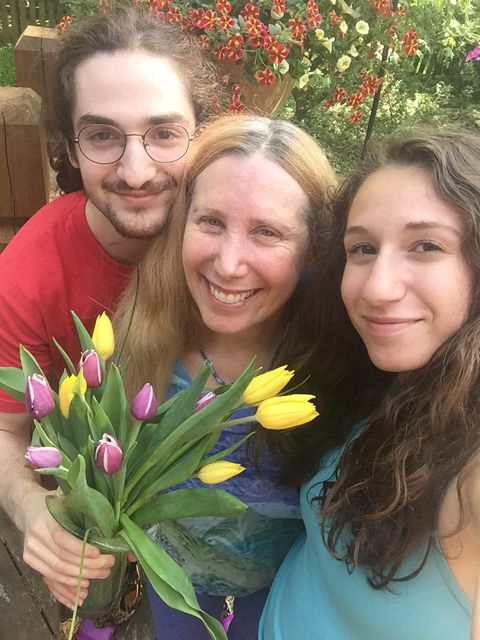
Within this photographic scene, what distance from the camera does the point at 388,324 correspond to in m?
0.99

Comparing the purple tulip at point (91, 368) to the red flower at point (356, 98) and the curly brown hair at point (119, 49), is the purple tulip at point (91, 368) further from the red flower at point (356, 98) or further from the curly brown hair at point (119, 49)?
the red flower at point (356, 98)

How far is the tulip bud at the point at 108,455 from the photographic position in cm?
83

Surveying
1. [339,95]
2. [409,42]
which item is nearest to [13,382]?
[339,95]

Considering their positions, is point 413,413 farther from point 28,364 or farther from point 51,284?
point 51,284

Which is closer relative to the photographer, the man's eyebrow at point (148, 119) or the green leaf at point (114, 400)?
the green leaf at point (114, 400)

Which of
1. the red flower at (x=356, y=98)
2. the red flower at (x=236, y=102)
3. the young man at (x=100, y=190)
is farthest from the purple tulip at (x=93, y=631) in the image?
the red flower at (x=356, y=98)

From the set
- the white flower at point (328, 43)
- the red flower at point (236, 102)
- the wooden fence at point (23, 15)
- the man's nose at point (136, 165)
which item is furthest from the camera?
the wooden fence at point (23, 15)

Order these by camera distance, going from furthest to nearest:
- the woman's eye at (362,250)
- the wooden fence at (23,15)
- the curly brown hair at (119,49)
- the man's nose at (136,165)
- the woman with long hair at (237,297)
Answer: the wooden fence at (23,15) < the curly brown hair at (119,49) < the man's nose at (136,165) < the woman with long hair at (237,297) < the woman's eye at (362,250)

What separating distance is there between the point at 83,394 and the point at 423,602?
0.61 meters

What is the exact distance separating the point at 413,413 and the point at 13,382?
0.64 m

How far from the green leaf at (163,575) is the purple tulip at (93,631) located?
17.0 inches

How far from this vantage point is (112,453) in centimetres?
83

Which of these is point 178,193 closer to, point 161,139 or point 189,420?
point 161,139

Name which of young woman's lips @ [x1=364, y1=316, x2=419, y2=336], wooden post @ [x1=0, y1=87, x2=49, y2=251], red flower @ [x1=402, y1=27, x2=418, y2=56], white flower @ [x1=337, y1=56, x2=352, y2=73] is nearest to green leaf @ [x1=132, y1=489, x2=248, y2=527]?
young woman's lips @ [x1=364, y1=316, x2=419, y2=336]
